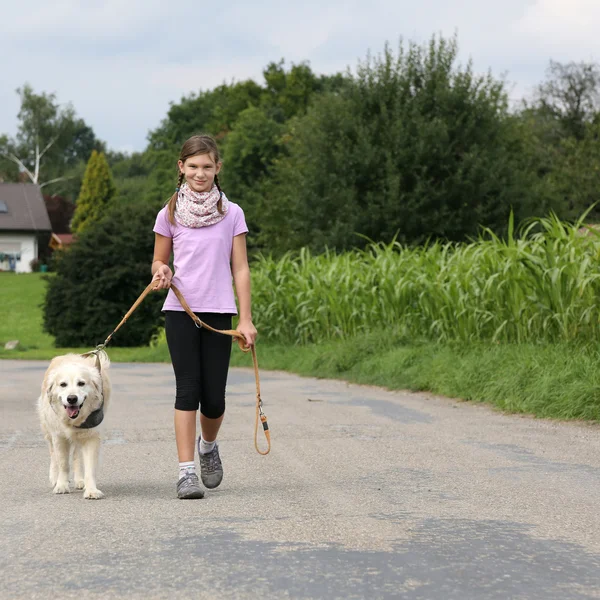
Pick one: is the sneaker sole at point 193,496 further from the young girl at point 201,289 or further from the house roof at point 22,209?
the house roof at point 22,209

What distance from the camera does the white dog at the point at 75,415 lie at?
240 inches

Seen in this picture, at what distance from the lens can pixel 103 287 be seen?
1563 inches

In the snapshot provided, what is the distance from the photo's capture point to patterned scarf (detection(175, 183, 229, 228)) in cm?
616

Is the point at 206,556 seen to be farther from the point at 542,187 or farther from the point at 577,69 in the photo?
the point at 577,69

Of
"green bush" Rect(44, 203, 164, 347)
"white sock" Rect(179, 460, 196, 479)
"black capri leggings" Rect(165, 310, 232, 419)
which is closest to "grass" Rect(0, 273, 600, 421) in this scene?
"black capri leggings" Rect(165, 310, 232, 419)

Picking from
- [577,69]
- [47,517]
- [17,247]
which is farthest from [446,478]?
[17,247]

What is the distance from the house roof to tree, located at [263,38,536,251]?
5830cm

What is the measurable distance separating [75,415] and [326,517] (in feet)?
5.38

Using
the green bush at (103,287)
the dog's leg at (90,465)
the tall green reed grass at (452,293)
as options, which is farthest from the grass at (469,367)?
the green bush at (103,287)

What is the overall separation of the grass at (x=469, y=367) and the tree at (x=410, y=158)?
10.2m

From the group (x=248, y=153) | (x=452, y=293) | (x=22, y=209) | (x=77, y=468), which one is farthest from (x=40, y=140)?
(x=77, y=468)

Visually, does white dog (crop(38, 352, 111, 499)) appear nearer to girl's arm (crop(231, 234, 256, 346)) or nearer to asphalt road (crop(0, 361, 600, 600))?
asphalt road (crop(0, 361, 600, 600))

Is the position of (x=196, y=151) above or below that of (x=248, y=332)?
above

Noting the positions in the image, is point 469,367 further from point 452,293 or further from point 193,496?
point 193,496
